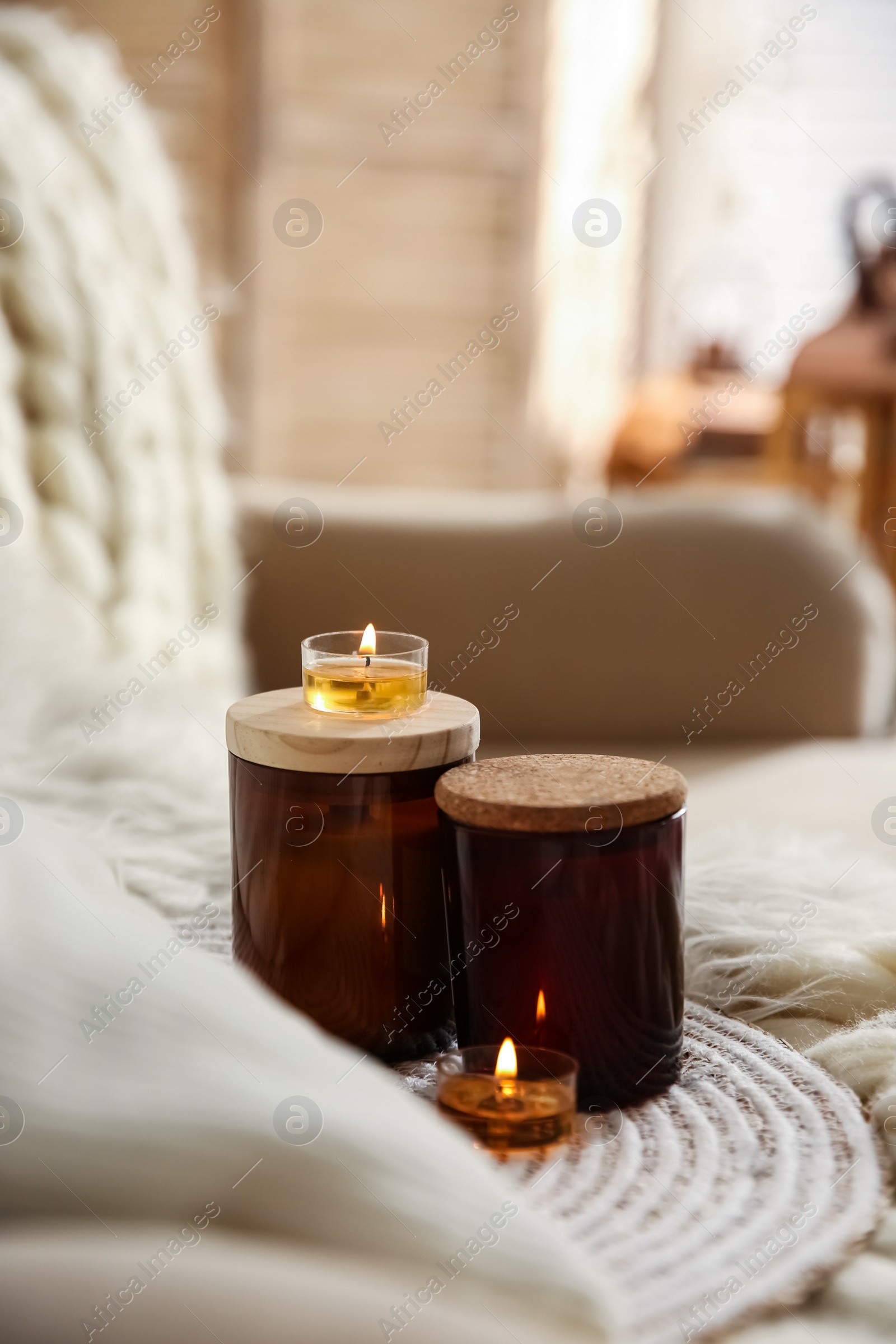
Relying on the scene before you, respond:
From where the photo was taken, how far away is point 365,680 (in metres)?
0.45

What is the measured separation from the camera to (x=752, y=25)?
312cm

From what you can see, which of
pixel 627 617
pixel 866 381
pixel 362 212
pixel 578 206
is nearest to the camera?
pixel 627 617

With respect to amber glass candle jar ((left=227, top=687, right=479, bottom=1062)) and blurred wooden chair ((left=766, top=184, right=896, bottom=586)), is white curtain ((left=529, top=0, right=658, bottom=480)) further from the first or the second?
amber glass candle jar ((left=227, top=687, right=479, bottom=1062))

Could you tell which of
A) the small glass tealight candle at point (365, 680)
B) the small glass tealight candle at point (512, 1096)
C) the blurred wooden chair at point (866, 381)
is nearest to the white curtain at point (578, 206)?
the blurred wooden chair at point (866, 381)

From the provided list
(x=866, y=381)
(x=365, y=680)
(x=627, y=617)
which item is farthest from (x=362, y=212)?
(x=365, y=680)

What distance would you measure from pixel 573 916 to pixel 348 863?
8cm

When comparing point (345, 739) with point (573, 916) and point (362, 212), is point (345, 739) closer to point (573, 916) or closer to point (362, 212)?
point (573, 916)

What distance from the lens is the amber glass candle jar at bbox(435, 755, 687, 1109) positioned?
40 centimetres

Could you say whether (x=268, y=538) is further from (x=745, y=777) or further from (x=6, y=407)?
(x=745, y=777)

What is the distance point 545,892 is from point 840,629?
2.20 feet

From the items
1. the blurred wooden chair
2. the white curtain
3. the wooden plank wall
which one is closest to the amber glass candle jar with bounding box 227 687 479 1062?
the blurred wooden chair

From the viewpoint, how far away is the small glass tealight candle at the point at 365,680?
1.47 ft

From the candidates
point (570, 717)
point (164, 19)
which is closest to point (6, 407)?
point (570, 717)

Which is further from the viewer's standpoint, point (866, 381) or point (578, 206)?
point (578, 206)
